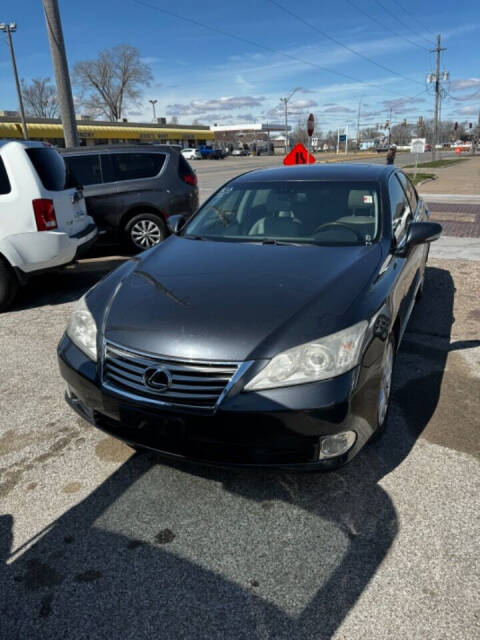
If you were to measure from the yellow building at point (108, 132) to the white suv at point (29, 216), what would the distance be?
94.7 feet

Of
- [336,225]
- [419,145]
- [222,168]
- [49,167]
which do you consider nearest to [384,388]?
[336,225]

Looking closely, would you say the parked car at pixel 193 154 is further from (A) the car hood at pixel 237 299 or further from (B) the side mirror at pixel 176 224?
(A) the car hood at pixel 237 299

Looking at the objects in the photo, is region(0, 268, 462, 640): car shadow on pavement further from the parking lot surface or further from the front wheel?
the front wheel

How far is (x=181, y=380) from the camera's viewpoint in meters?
2.24

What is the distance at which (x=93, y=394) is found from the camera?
8.12 ft

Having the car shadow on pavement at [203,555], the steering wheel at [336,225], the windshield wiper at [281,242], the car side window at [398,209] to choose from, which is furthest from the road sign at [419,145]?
the car shadow on pavement at [203,555]

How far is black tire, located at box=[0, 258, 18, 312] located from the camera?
17.6ft

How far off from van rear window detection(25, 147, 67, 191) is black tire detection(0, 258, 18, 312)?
99cm

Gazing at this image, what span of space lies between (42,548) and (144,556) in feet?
1.56

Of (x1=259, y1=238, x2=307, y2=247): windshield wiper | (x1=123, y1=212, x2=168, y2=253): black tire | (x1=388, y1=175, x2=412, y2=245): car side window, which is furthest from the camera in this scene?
(x1=123, y1=212, x2=168, y2=253): black tire

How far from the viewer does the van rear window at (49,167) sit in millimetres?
5408

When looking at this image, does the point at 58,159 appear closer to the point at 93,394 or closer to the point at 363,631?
the point at 93,394

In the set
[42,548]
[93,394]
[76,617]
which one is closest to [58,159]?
[93,394]

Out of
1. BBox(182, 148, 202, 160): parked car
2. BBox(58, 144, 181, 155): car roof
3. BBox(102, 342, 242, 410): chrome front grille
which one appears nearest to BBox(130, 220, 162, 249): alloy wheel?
BBox(58, 144, 181, 155): car roof
